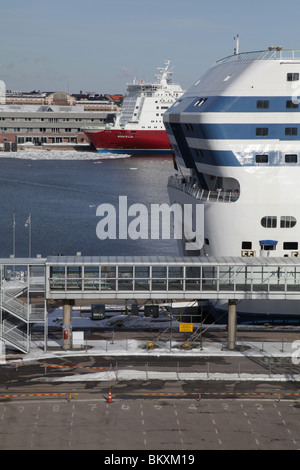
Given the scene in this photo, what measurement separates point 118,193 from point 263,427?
114030mm

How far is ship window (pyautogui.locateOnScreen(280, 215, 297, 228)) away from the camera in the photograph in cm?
4922

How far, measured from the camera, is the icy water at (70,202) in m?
92.1

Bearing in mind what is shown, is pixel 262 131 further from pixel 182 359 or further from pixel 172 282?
pixel 182 359

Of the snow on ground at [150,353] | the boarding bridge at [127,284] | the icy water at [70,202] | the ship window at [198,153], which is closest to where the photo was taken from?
the snow on ground at [150,353]

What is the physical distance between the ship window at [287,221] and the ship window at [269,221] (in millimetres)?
454

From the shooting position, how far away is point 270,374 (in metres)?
38.2

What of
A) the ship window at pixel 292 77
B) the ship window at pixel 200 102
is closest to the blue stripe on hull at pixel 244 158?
the ship window at pixel 200 102

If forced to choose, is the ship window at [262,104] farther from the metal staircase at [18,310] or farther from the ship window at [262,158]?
the metal staircase at [18,310]

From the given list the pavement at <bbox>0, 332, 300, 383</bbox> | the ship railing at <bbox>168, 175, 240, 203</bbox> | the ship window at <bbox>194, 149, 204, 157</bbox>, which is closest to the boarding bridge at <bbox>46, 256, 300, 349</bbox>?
the pavement at <bbox>0, 332, 300, 383</bbox>

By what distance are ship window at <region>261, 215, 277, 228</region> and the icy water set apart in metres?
39.0

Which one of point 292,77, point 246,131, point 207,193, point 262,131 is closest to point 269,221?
point 207,193

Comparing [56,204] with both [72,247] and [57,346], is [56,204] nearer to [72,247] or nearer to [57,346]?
[72,247]

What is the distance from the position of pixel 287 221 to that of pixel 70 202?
85421 mm
